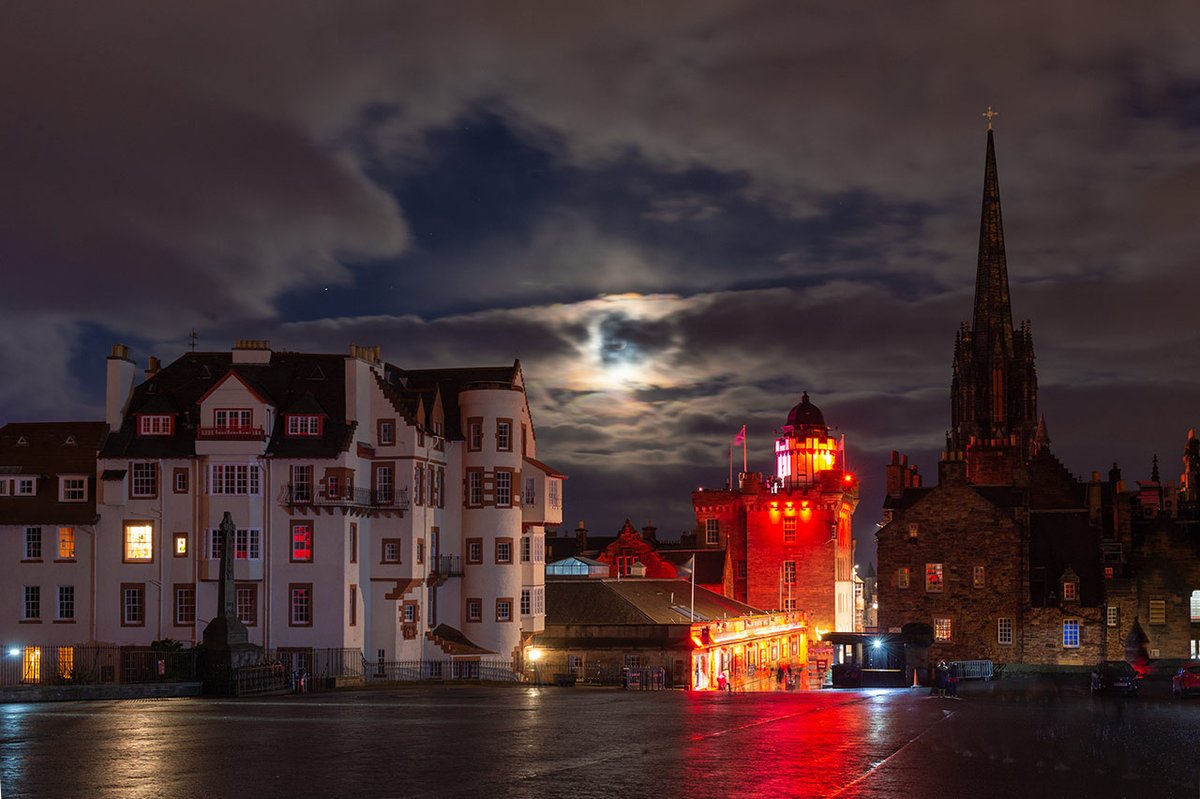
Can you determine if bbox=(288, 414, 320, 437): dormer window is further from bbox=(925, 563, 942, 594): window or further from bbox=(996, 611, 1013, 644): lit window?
bbox=(996, 611, 1013, 644): lit window

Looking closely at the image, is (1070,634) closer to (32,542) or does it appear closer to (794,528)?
(794,528)

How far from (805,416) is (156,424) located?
69.2m

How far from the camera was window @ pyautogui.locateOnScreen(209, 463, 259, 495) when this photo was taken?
6219cm

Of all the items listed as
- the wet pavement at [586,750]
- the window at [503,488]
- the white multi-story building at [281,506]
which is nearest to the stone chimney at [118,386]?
the white multi-story building at [281,506]

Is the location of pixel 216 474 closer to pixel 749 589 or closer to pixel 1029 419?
pixel 749 589

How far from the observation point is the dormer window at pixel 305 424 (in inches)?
2478

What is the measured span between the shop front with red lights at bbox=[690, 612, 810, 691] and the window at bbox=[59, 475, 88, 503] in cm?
3423

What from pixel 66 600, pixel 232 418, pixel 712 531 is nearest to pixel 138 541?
pixel 66 600

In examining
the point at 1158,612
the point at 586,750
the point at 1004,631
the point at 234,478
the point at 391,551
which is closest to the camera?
the point at 586,750


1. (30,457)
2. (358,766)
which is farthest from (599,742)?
(30,457)

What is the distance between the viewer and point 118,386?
6438cm

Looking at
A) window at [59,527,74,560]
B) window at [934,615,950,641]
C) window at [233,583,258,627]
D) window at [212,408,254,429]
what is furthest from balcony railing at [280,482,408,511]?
window at [934,615,950,641]

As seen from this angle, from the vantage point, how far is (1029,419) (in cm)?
13350

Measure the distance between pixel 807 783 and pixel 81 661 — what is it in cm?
5065
